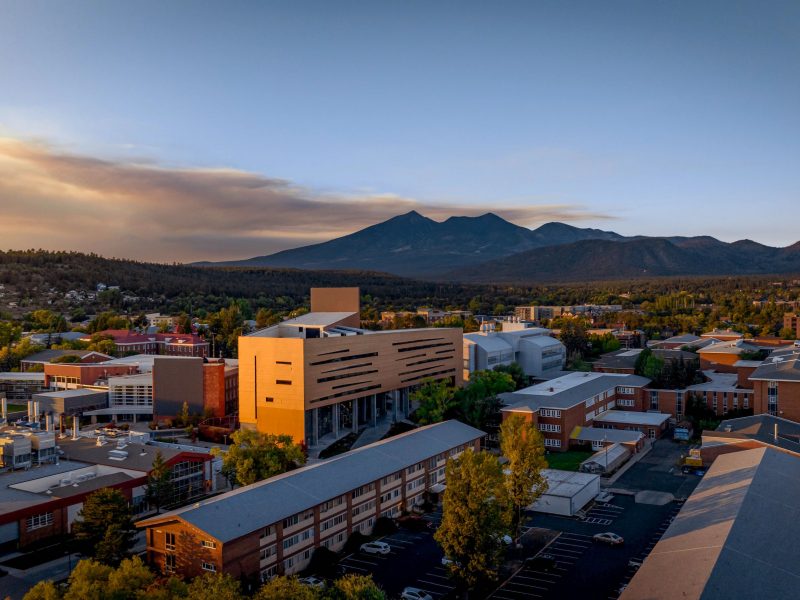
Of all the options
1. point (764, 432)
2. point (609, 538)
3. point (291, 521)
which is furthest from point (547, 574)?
point (764, 432)

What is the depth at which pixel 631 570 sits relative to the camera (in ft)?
84.2

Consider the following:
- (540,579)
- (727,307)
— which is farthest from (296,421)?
(727,307)

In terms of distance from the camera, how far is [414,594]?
23625 mm

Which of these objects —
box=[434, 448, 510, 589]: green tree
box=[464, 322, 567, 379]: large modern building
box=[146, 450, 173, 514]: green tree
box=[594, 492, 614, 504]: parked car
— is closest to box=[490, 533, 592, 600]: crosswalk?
box=[434, 448, 510, 589]: green tree

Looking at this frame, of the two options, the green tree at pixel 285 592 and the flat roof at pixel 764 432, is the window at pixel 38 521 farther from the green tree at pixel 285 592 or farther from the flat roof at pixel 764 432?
the flat roof at pixel 764 432

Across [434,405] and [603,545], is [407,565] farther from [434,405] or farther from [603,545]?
[434,405]

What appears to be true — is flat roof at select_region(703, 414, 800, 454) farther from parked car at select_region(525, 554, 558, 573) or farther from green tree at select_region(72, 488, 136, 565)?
green tree at select_region(72, 488, 136, 565)

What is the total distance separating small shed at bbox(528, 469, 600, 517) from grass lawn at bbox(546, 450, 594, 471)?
5.72 metres

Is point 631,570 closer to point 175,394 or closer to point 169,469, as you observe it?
point 169,469

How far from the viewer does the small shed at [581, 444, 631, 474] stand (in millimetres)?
39750

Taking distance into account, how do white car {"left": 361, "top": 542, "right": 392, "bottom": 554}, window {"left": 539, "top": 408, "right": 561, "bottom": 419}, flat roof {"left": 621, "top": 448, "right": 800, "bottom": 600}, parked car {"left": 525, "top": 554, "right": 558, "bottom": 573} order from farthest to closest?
window {"left": 539, "top": 408, "right": 561, "bottom": 419} → white car {"left": 361, "top": 542, "right": 392, "bottom": 554} → parked car {"left": 525, "top": 554, "right": 558, "bottom": 573} → flat roof {"left": 621, "top": 448, "right": 800, "bottom": 600}

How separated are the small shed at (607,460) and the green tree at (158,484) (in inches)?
902

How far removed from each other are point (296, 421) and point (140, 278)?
118899mm

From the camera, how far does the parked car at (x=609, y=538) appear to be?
28297mm
